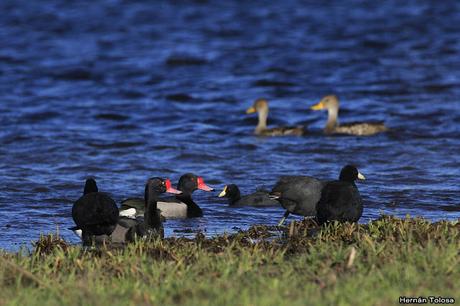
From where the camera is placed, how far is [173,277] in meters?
8.16

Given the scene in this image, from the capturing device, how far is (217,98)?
25.5 meters

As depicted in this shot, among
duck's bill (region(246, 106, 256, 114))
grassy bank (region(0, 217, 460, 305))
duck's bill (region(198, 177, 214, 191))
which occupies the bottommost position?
grassy bank (region(0, 217, 460, 305))

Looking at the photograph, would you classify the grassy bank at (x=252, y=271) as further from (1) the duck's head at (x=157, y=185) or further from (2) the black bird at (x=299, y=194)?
(1) the duck's head at (x=157, y=185)

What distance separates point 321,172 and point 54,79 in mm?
13534

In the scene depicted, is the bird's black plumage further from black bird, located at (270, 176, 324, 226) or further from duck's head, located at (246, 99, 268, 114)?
duck's head, located at (246, 99, 268, 114)

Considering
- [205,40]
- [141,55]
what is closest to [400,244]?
[141,55]

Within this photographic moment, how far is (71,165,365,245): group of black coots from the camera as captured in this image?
11.0 meters

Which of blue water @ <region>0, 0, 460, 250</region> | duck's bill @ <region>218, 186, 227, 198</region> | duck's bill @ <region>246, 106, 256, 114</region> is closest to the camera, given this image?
duck's bill @ <region>218, 186, 227, 198</region>

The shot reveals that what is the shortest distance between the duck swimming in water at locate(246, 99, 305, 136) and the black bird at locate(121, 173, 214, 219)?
234 inches

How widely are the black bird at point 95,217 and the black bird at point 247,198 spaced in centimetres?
313

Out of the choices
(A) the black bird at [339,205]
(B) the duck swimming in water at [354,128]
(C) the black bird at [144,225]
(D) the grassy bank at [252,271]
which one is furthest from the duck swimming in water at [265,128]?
(D) the grassy bank at [252,271]

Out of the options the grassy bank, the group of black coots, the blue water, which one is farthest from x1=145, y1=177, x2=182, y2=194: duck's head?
the grassy bank

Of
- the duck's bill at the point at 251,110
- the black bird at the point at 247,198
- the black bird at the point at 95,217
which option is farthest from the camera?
the duck's bill at the point at 251,110

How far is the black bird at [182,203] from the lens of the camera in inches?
525
